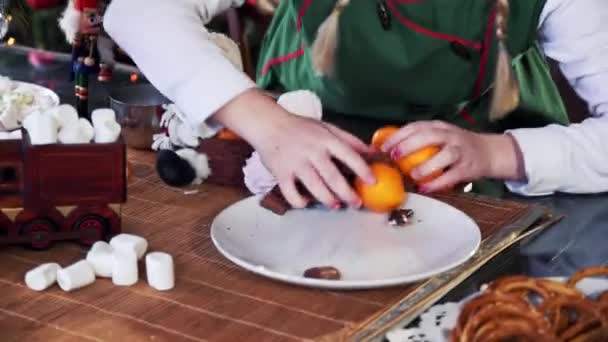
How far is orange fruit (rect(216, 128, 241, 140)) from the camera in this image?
1005 mm

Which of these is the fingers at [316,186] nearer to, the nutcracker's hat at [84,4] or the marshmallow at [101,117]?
the marshmallow at [101,117]

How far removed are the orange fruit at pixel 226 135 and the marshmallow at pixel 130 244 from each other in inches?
8.1

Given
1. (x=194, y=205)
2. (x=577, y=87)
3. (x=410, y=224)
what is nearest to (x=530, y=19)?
(x=577, y=87)

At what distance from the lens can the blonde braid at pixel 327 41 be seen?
1111mm

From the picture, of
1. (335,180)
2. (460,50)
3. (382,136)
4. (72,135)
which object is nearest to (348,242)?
(335,180)

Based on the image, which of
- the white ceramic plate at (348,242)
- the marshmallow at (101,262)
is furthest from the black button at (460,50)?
the marshmallow at (101,262)

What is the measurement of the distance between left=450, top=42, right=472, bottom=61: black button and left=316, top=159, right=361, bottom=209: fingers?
333 millimetres

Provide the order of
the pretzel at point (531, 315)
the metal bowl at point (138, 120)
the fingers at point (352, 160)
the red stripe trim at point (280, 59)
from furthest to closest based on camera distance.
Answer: the red stripe trim at point (280, 59) → the metal bowl at point (138, 120) → the fingers at point (352, 160) → the pretzel at point (531, 315)

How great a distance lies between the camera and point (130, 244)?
2.67 feet

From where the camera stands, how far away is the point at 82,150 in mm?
832

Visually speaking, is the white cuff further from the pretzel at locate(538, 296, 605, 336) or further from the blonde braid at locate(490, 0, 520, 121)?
the pretzel at locate(538, 296, 605, 336)

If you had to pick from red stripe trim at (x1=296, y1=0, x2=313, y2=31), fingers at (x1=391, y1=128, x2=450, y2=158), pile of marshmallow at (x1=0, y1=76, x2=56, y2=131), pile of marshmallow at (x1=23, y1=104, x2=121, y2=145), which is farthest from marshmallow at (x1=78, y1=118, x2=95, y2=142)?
red stripe trim at (x1=296, y1=0, x2=313, y2=31)

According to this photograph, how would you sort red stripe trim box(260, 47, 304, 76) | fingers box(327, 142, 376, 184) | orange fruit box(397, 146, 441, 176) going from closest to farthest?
fingers box(327, 142, 376, 184) → orange fruit box(397, 146, 441, 176) → red stripe trim box(260, 47, 304, 76)

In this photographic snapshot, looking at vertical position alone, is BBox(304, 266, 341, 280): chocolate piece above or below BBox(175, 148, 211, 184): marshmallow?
above
